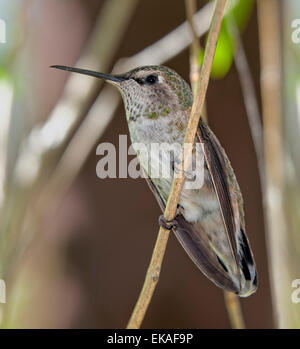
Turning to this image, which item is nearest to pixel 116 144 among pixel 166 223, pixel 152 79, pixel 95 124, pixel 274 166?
pixel 95 124

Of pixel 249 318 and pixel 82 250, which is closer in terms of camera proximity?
pixel 249 318

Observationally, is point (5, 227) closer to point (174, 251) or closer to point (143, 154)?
point (143, 154)

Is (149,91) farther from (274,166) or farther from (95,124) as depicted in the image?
(274,166)

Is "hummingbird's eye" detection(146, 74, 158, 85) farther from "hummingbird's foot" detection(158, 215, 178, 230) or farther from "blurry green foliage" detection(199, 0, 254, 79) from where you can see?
"hummingbird's foot" detection(158, 215, 178, 230)

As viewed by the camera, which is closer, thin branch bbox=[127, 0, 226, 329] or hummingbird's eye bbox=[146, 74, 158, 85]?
thin branch bbox=[127, 0, 226, 329]

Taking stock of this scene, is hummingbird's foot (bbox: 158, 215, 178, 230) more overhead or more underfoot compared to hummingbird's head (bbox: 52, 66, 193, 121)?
more underfoot

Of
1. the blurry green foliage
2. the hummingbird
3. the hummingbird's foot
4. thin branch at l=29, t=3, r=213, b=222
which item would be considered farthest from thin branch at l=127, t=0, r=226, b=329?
thin branch at l=29, t=3, r=213, b=222
